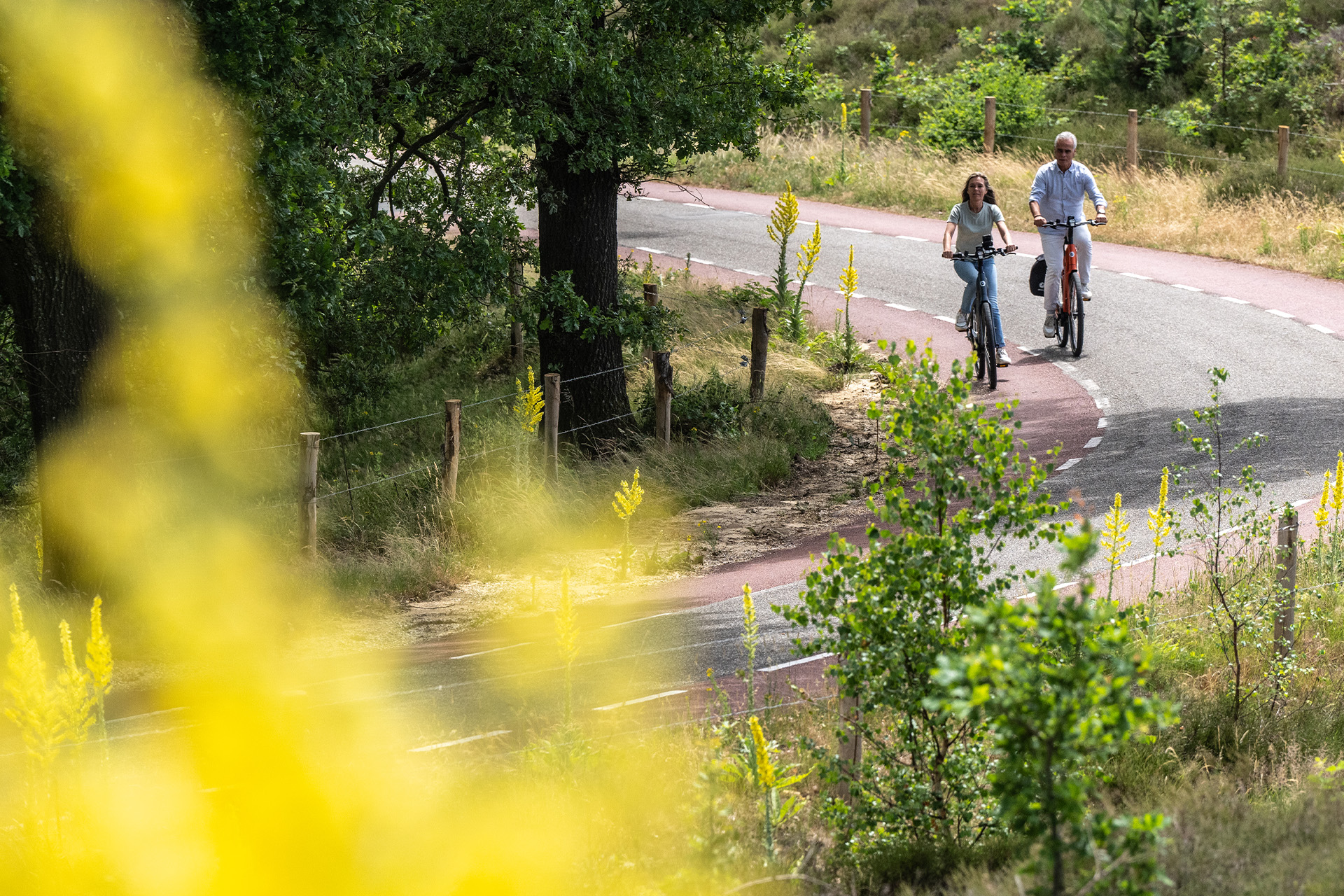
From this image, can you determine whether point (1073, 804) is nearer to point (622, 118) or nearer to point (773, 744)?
point (773, 744)

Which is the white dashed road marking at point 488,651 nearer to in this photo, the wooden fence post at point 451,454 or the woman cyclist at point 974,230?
the wooden fence post at point 451,454

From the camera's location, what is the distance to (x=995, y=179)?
24.5m

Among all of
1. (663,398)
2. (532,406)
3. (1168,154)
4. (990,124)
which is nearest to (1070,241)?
(663,398)

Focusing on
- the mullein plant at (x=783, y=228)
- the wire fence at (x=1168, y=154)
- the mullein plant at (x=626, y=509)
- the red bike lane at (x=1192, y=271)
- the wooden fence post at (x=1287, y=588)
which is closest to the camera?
the wooden fence post at (x=1287, y=588)

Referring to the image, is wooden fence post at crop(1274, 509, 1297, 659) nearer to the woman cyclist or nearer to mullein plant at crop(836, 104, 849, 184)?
the woman cyclist

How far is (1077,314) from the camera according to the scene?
49.4ft

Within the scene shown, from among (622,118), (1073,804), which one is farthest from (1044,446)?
(1073,804)

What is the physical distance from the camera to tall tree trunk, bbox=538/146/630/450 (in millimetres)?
13531

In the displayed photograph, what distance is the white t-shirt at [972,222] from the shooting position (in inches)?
542

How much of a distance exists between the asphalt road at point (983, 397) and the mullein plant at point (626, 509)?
58 centimetres

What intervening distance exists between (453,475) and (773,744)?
6.87 m

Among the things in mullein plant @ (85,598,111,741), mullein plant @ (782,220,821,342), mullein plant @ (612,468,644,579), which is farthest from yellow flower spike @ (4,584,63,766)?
mullein plant @ (782,220,821,342)

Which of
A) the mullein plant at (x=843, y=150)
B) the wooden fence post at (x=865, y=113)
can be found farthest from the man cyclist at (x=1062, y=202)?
the wooden fence post at (x=865, y=113)

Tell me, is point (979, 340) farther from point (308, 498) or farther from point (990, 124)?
point (990, 124)
